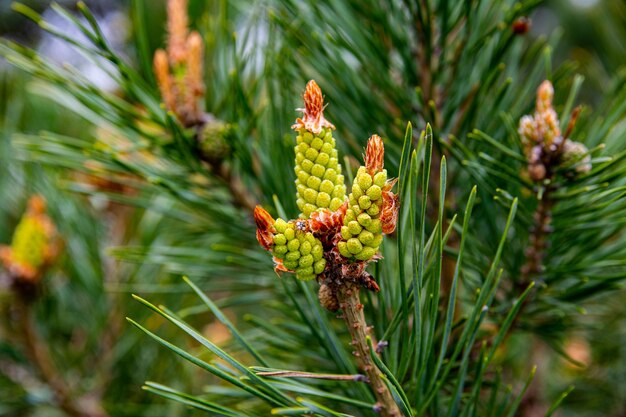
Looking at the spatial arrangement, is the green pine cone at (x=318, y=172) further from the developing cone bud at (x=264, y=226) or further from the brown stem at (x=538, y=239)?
the brown stem at (x=538, y=239)

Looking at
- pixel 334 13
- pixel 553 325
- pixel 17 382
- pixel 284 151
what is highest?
pixel 334 13

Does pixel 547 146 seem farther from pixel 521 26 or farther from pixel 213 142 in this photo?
pixel 213 142

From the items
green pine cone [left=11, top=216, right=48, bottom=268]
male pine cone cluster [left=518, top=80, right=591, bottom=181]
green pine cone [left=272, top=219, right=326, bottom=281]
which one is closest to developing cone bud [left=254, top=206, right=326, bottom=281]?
green pine cone [left=272, top=219, right=326, bottom=281]

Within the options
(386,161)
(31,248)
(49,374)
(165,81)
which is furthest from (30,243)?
(386,161)

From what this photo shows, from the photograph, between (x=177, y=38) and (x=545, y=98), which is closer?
(x=545, y=98)

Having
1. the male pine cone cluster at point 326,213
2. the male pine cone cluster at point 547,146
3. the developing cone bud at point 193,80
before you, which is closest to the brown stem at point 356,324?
the male pine cone cluster at point 326,213

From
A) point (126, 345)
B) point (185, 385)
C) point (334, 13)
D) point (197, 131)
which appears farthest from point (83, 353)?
point (334, 13)

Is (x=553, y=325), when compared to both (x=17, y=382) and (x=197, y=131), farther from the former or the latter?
(x=17, y=382)
